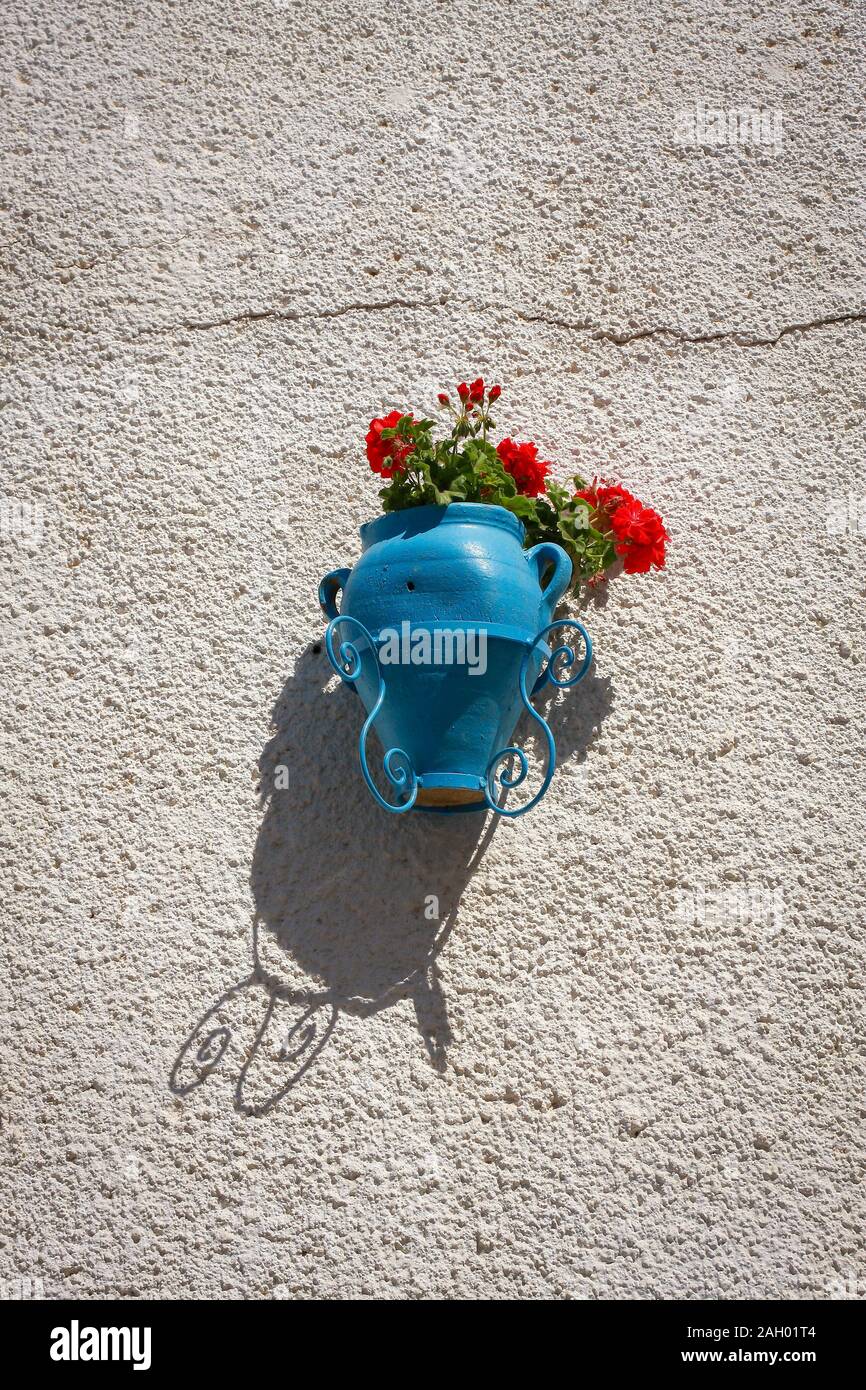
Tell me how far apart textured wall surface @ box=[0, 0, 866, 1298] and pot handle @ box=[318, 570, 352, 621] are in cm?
15

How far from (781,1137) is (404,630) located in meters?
0.89

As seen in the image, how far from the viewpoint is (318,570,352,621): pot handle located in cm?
176

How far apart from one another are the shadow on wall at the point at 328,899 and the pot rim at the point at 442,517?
0.98 ft

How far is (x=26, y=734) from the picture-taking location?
190 centimetres

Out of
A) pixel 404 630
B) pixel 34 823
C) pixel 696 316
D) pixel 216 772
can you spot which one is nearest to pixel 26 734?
pixel 34 823

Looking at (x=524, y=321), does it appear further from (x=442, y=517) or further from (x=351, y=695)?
(x=351, y=695)

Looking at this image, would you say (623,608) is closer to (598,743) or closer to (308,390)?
(598,743)

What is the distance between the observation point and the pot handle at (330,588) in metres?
1.76

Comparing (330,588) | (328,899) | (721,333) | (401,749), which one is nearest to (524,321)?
(721,333)

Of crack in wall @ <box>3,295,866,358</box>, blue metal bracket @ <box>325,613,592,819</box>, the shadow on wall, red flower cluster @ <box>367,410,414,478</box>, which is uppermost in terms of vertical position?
crack in wall @ <box>3,295,866,358</box>

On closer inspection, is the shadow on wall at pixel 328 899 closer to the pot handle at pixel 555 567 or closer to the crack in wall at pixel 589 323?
the pot handle at pixel 555 567

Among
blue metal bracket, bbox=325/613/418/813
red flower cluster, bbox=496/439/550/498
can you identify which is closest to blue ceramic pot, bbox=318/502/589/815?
blue metal bracket, bbox=325/613/418/813

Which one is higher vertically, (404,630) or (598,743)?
(404,630)

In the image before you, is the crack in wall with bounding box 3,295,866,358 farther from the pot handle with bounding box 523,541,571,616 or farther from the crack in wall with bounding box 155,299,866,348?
the pot handle with bounding box 523,541,571,616
